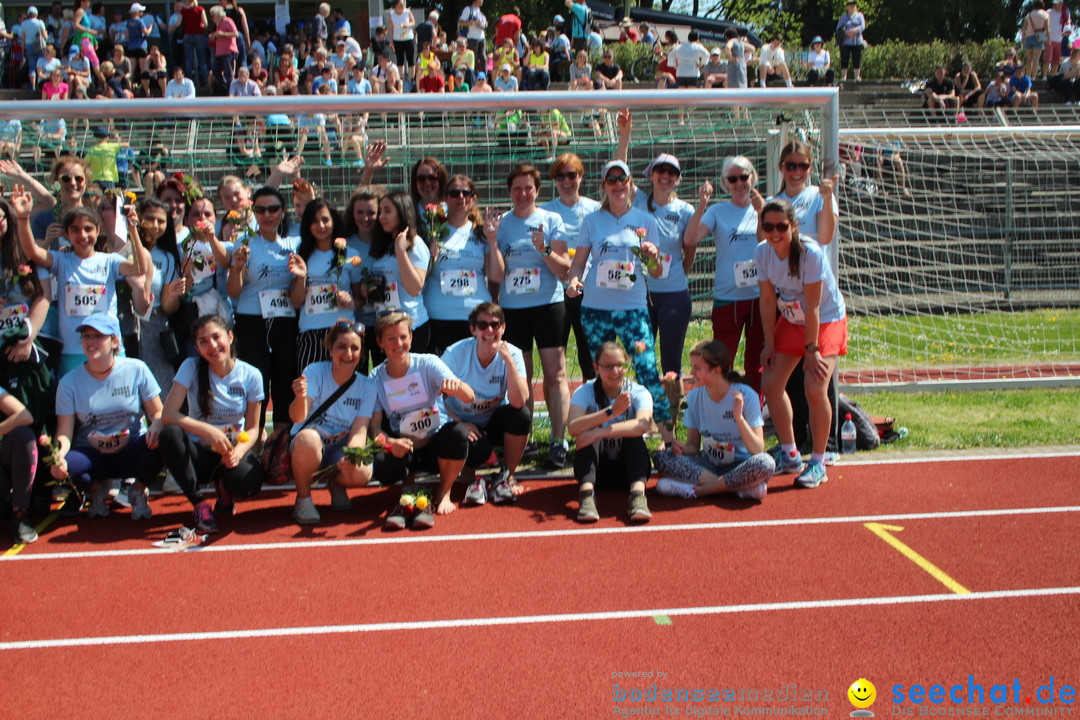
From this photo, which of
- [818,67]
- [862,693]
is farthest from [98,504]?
[818,67]

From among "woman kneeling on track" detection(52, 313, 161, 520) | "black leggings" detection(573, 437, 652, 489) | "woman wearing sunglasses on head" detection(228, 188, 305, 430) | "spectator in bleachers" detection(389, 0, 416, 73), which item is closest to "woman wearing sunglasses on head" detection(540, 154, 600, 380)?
"black leggings" detection(573, 437, 652, 489)

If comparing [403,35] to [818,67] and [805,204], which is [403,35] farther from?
[805,204]

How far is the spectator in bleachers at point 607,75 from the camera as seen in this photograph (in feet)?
63.0

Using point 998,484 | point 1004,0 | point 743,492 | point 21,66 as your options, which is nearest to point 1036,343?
point 998,484

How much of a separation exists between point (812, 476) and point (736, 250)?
5.14ft

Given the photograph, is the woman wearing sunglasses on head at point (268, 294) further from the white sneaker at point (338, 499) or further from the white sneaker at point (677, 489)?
the white sneaker at point (677, 489)

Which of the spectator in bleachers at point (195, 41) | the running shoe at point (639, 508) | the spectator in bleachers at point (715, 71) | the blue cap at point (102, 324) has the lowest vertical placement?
the running shoe at point (639, 508)

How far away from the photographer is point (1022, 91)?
19969 mm

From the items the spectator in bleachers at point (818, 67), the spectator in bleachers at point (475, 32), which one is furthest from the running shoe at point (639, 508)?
the spectator in bleachers at point (818, 67)

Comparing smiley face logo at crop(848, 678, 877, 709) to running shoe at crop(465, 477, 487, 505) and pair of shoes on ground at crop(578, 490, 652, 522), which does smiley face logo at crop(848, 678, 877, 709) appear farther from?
running shoe at crop(465, 477, 487, 505)

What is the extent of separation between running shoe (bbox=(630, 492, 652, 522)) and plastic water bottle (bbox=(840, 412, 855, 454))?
1.96 meters

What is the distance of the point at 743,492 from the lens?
6.17 meters

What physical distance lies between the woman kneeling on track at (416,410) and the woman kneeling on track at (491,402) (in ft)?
0.55

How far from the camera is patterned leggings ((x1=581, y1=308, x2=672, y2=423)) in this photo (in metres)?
6.66
